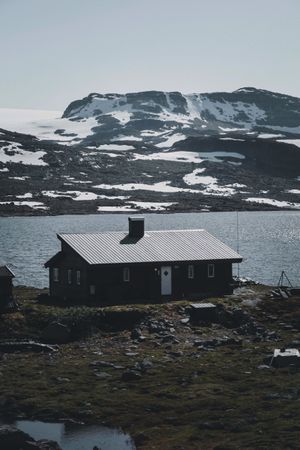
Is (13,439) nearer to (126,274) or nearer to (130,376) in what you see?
(130,376)

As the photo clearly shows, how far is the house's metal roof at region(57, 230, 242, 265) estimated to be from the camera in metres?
62.2

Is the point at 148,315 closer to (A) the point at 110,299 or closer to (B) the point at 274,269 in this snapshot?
(A) the point at 110,299

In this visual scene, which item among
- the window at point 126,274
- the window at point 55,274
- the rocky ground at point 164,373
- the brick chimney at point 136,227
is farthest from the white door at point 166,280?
the window at point 55,274

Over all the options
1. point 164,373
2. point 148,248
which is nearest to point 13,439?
point 164,373

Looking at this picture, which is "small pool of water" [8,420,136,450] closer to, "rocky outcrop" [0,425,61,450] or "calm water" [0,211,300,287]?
"rocky outcrop" [0,425,61,450]

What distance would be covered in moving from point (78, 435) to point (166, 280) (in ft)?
96.7

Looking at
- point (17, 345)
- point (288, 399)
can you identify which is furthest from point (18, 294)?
point (288, 399)

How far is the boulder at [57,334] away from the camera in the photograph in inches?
2035

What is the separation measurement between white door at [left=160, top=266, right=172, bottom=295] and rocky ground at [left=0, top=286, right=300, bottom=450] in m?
4.38

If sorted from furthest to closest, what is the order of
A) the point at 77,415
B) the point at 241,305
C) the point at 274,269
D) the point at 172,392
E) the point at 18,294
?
the point at 274,269 < the point at 18,294 < the point at 241,305 < the point at 172,392 < the point at 77,415

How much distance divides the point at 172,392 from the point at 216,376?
151 inches

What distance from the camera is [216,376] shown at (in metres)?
Result: 42.6

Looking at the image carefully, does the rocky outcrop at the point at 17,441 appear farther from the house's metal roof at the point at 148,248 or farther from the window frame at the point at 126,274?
the window frame at the point at 126,274

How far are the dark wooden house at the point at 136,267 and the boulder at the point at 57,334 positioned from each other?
28.7ft
